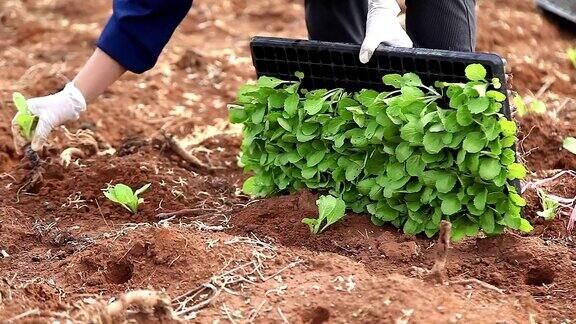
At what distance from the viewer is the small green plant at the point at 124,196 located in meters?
3.25

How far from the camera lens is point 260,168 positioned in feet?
10.5

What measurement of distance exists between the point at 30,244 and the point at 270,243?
75 cm

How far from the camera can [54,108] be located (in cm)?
336

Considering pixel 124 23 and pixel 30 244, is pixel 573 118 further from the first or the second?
pixel 30 244

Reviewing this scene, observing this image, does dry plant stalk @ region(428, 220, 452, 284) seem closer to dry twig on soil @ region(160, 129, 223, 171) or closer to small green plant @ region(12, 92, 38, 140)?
dry twig on soil @ region(160, 129, 223, 171)

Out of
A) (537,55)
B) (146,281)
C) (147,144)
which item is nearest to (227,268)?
(146,281)

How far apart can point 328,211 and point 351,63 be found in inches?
17.2

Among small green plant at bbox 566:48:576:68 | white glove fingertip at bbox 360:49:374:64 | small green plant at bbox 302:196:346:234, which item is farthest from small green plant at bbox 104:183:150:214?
small green plant at bbox 566:48:576:68

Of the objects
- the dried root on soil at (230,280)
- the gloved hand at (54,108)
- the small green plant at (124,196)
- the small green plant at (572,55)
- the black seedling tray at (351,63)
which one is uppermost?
the black seedling tray at (351,63)

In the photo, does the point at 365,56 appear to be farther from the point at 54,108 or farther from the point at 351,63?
the point at 54,108

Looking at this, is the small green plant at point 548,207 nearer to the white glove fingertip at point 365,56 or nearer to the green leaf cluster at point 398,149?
the green leaf cluster at point 398,149

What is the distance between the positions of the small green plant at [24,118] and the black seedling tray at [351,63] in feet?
2.60

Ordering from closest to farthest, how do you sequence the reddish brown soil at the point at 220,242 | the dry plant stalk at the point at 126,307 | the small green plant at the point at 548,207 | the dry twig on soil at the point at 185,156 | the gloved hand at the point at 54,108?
1. the dry plant stalk at the point at 126,307
2. the reddish brown soil at the point at 220,242
3. the small green plant at the point at 548,207
4. the gloved hand at the point at 54,108
5. the dry twig on soil at the point at 185,156

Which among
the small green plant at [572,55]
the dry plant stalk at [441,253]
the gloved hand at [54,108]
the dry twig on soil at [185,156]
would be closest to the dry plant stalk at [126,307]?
the dry plant stalk at [441,253]
